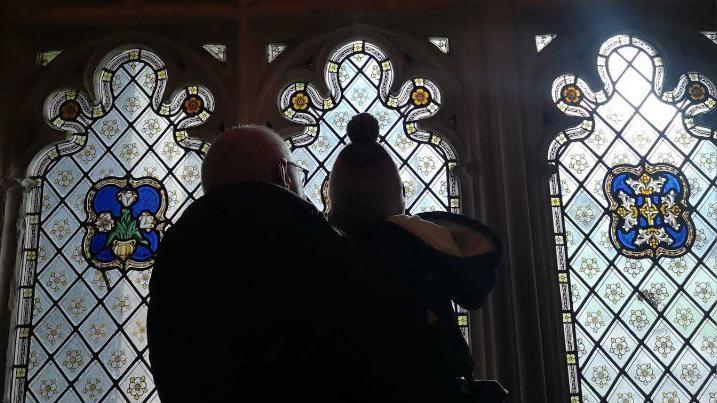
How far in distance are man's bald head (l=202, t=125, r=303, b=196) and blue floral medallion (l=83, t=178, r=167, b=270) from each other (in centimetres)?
260

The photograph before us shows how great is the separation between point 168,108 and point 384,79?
99 centimetres

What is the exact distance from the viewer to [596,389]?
11.9ft

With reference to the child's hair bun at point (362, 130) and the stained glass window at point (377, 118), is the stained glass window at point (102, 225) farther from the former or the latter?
the child's hair bun at point (362, 130)

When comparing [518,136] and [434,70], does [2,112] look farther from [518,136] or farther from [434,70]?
[518,136]

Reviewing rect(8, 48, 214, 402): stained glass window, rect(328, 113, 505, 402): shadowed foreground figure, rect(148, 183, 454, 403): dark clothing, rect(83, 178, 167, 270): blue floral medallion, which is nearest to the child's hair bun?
rect(328, 113, 505, 402): shadowed foreground figure

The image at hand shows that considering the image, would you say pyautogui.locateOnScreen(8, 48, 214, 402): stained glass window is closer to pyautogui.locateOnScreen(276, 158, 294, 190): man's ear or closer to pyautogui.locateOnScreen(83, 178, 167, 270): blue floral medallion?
pyautogui.locateOnScreen(83, 178, 167, 270): blue floral medallion

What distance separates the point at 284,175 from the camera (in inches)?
55.1

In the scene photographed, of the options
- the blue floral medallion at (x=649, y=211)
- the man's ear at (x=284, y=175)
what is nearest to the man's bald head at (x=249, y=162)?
the man's ear at (x=284, y=175)

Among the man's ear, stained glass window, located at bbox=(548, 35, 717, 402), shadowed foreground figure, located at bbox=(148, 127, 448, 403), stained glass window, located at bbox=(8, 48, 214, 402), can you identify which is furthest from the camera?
stained glass window, located at bbox=(8, 48, 214, 402)

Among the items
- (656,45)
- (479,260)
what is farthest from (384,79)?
(479,260)

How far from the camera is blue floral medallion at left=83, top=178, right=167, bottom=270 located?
396cm

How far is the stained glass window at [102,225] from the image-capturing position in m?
3.78

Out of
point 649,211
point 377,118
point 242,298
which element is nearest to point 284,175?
point 242,298

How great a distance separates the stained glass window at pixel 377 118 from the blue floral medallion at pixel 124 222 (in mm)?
660
